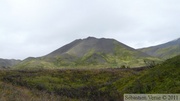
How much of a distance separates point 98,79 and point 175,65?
66.4ft

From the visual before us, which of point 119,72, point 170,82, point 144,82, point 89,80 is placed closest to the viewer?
point 170,82

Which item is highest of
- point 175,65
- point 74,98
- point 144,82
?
point 175,65

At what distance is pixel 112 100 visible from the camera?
912 inches

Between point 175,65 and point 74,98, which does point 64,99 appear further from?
point 175,65

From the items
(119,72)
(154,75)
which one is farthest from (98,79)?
(154,75)

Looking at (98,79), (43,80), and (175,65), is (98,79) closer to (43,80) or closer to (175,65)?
(43,80)

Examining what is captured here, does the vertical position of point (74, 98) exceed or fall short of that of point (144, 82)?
it falls short

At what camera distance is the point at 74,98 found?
86.7 ft

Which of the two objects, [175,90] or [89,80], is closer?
[175,90]

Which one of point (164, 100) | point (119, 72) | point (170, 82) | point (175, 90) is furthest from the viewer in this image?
point (119, 72)

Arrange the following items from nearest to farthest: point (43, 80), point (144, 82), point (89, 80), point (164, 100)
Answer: point (164, 100) < point (144, 82) < point (43, 80) < point (89, 80)

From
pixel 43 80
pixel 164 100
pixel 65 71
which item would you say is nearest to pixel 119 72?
pixel 65 71

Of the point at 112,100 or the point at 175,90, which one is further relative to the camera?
the point at 112,100

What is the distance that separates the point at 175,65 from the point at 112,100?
8441 mm
